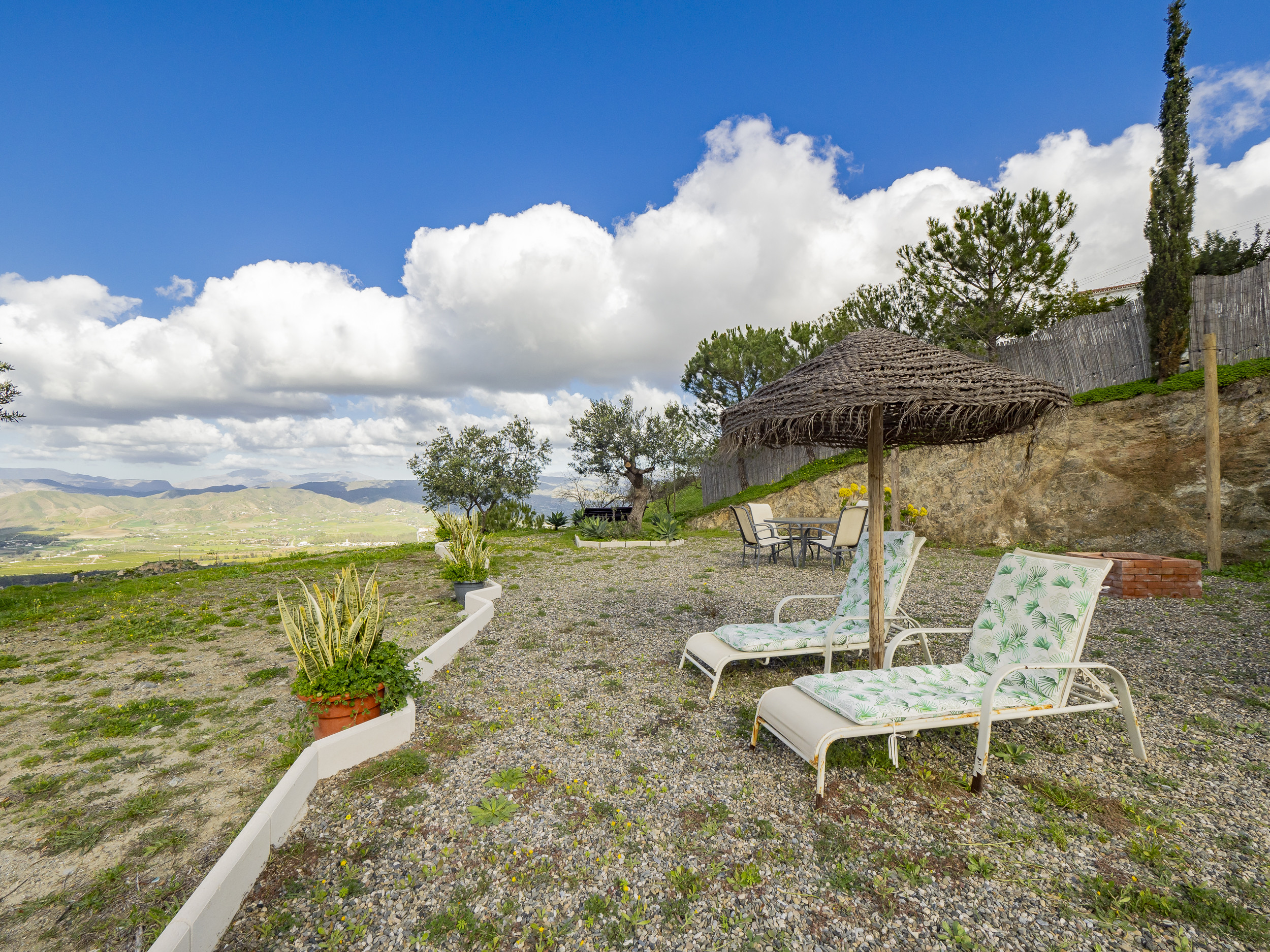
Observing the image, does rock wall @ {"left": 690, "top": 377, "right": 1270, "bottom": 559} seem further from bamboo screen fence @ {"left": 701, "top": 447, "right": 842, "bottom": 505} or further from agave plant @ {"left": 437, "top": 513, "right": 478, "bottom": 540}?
agave plant @ {"left": 437, "top": 513, "right": 478, "bottom": 540}

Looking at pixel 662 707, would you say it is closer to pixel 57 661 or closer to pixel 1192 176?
pixel 57 661

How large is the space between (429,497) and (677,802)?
18694mm

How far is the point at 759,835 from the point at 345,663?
2512 mm

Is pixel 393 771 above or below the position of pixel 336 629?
below

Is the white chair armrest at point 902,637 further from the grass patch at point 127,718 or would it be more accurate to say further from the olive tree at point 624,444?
the olive tree at point 624,444

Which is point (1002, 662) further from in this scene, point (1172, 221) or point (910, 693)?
point (1172, 221)

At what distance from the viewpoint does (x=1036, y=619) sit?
3387mm

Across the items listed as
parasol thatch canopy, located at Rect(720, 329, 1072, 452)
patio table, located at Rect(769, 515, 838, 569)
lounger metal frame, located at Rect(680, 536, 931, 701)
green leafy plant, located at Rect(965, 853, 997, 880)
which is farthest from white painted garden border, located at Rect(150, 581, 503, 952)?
patio table, located at Rect(769, 515, 838, 569)

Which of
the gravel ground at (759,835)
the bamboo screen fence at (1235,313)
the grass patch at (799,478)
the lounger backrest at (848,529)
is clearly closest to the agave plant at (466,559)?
the gravel ground at (759,835)

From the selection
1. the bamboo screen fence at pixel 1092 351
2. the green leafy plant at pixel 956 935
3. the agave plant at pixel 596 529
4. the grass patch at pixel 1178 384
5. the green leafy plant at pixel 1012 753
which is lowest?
the green leafy plant at pixel 1012 753

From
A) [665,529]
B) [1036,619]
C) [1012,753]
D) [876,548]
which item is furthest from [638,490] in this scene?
[1012,753]

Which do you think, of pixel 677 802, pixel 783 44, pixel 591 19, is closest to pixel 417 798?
pixel 677 802

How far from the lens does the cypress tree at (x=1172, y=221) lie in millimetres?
9969

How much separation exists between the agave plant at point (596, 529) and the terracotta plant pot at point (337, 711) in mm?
11321
